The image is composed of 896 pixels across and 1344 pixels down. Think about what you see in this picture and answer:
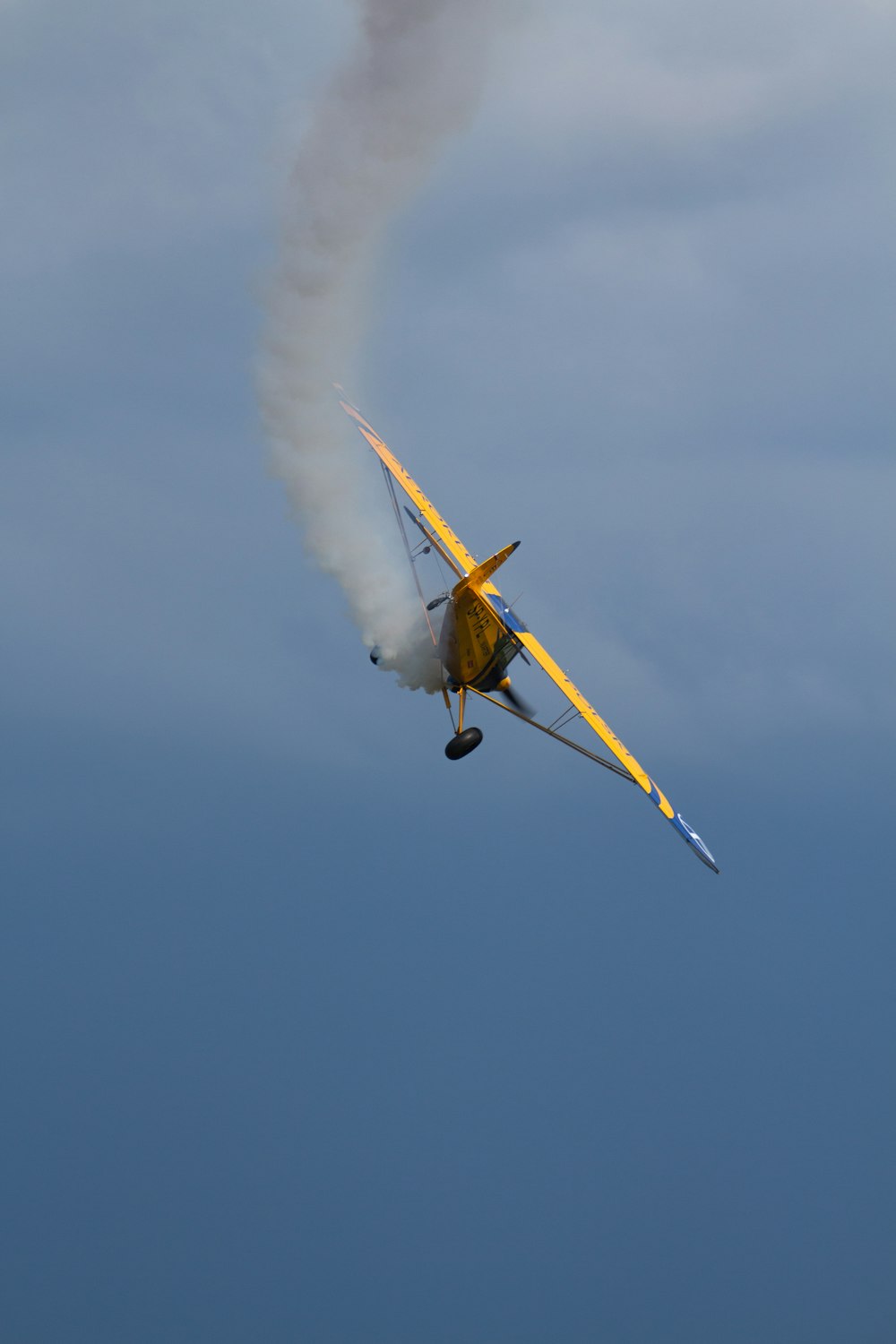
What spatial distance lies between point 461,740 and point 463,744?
135 mm

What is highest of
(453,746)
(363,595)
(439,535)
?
(439,535)

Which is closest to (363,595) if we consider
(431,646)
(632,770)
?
(431,646)

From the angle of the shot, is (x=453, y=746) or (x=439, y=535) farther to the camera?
(x=439, y=535)

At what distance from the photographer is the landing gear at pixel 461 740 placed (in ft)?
152

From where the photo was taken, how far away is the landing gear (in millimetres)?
46406

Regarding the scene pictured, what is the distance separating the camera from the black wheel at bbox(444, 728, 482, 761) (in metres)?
46.4

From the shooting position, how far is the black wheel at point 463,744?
152 ft

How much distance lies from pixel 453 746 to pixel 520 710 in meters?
2.45

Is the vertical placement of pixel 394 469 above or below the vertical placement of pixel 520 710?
above

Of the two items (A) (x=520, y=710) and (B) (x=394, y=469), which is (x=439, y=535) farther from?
(A) (x=520, y=710)

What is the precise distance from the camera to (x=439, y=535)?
4972 cm

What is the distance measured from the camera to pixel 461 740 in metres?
46.6

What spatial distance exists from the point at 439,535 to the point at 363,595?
3.48 metres

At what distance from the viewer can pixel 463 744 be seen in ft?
152
